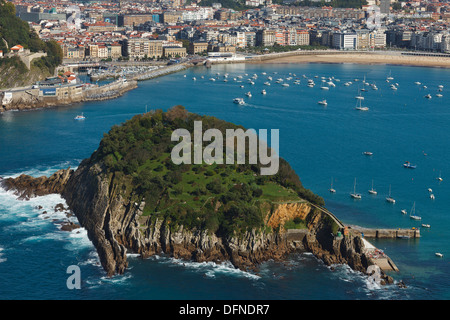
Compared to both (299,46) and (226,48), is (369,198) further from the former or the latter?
(299,46)

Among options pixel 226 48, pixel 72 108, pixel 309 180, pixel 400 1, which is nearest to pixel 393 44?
pixel 226 48

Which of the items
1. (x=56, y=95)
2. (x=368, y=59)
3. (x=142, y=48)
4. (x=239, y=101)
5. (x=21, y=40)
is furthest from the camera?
(x=368, y=59)

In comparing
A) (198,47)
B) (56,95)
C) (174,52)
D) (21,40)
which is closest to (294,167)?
(56,95)

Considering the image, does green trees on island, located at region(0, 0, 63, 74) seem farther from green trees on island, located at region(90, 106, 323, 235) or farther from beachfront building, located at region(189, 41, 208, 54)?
green trees on island, located at region(90, 106, 323, 235)

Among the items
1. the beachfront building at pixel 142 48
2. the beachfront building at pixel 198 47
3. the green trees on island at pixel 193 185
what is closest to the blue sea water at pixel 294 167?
the green trees on island at pixel 193 185

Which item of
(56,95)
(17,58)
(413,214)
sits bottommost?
(413,214)

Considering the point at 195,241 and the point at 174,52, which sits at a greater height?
the point at 174,52

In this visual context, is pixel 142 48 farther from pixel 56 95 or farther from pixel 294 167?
pixel 294 167
